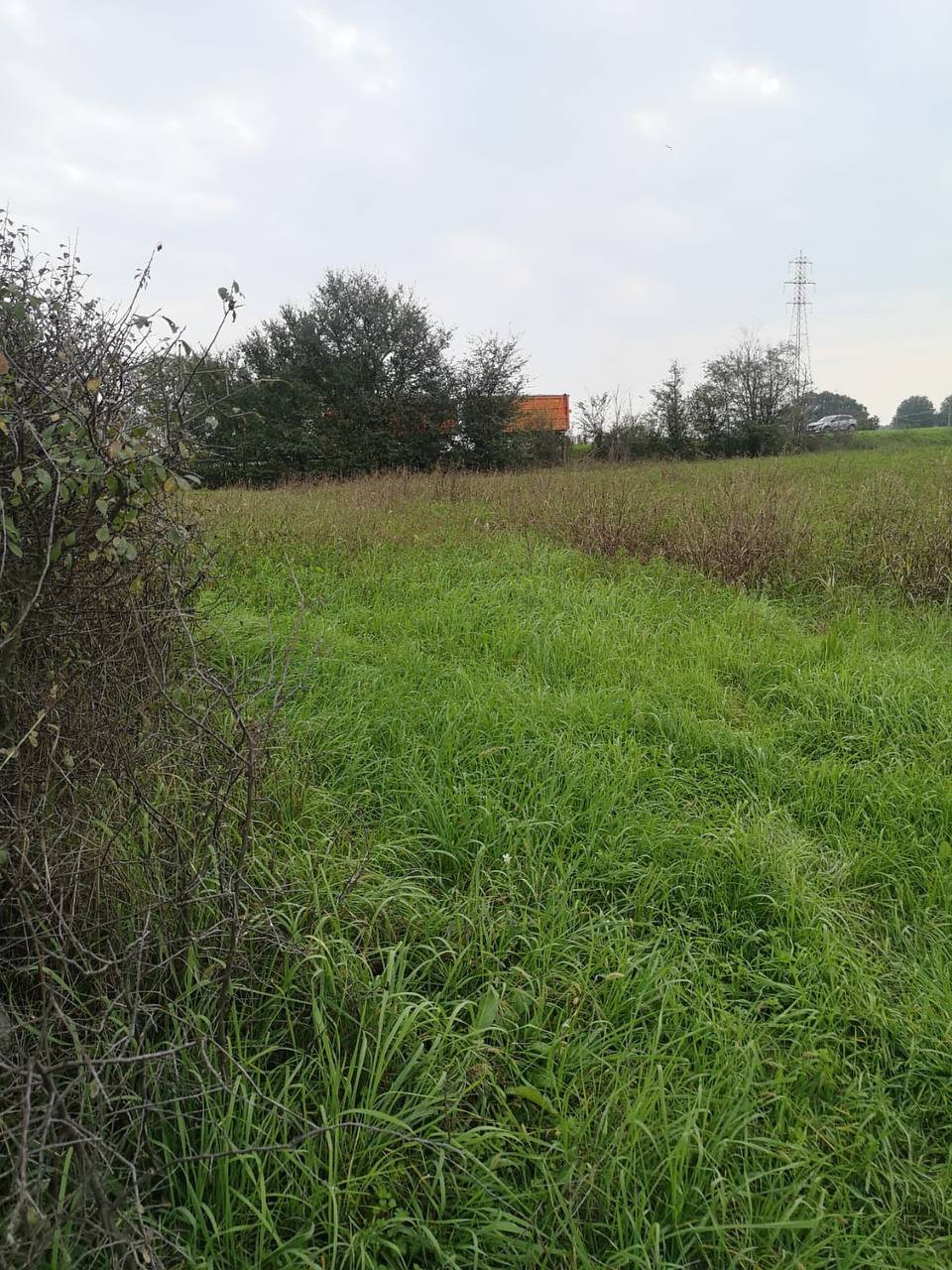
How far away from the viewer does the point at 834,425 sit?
29.2 metres

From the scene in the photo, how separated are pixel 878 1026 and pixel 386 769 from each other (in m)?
1.99

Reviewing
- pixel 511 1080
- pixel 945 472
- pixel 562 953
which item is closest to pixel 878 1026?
pixel 562 953

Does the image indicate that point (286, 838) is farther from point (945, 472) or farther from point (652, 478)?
point (945, 472)

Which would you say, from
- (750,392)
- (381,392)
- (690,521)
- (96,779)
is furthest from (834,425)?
(96,779)

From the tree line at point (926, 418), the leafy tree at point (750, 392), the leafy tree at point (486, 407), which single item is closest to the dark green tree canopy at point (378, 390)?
the leafy tree at point (486, 407)

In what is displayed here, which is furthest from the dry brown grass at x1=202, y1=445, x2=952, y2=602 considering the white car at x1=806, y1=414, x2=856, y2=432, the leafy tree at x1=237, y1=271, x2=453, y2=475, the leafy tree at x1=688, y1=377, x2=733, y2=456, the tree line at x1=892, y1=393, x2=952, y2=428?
the tree line at x1=892, y1=393, x2=952, y2=428

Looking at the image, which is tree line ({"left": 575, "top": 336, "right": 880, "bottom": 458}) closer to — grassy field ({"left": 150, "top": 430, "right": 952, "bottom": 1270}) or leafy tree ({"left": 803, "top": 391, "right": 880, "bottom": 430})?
leafy tree ({"left": 803, "top": 391, "right": 880, "bottom": 430})

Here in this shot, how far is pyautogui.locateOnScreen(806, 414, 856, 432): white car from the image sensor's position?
2688 cm

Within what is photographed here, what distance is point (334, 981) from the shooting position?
189 centimetres

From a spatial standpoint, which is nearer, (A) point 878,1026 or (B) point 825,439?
(A) point 878,1026

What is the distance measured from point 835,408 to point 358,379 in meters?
35.4

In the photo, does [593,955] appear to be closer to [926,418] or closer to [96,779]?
[96,779]

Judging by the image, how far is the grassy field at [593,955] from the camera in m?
1.49

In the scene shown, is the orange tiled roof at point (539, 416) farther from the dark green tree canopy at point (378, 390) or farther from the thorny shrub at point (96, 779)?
the thorny shrub at point (96, 779)
